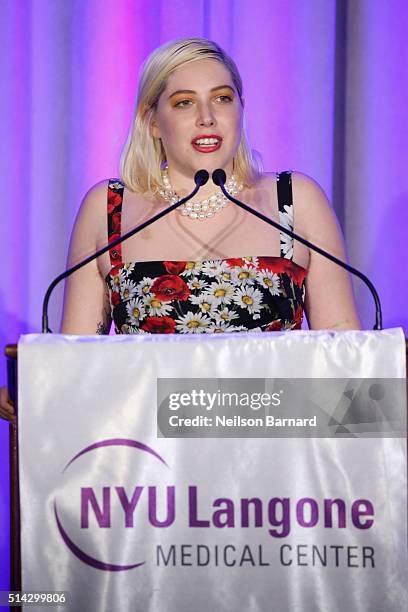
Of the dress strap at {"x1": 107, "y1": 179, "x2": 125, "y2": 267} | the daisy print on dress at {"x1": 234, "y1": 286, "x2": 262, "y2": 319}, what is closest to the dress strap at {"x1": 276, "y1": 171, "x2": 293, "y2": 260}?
the daisy print on dress at {"x1": 234, "y1": 286, "x2": 262, "y2": 319}

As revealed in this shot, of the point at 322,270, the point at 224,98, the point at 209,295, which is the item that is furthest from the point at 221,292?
the point at 224,98

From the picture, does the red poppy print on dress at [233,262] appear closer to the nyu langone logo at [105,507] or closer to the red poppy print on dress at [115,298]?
the red poppy print on dress at [115,298]

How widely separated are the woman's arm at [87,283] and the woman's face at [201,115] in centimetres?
23

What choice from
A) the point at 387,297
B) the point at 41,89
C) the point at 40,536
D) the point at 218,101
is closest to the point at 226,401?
the point at 40,536

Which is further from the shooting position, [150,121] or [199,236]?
[150,121]

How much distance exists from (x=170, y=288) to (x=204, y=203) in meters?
0.24

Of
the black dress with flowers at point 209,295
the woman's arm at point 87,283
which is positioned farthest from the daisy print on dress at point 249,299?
the woman's arm at point 87,283

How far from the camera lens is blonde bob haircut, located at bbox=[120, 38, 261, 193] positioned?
6.40 ft

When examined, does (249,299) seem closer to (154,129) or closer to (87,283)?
(87,283)

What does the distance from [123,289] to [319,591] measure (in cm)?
94

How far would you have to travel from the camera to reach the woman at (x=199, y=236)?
186 centimetres

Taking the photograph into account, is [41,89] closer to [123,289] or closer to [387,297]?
[123,289]

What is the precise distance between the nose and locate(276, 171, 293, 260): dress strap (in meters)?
0.24

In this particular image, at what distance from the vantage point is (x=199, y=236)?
1943mm
